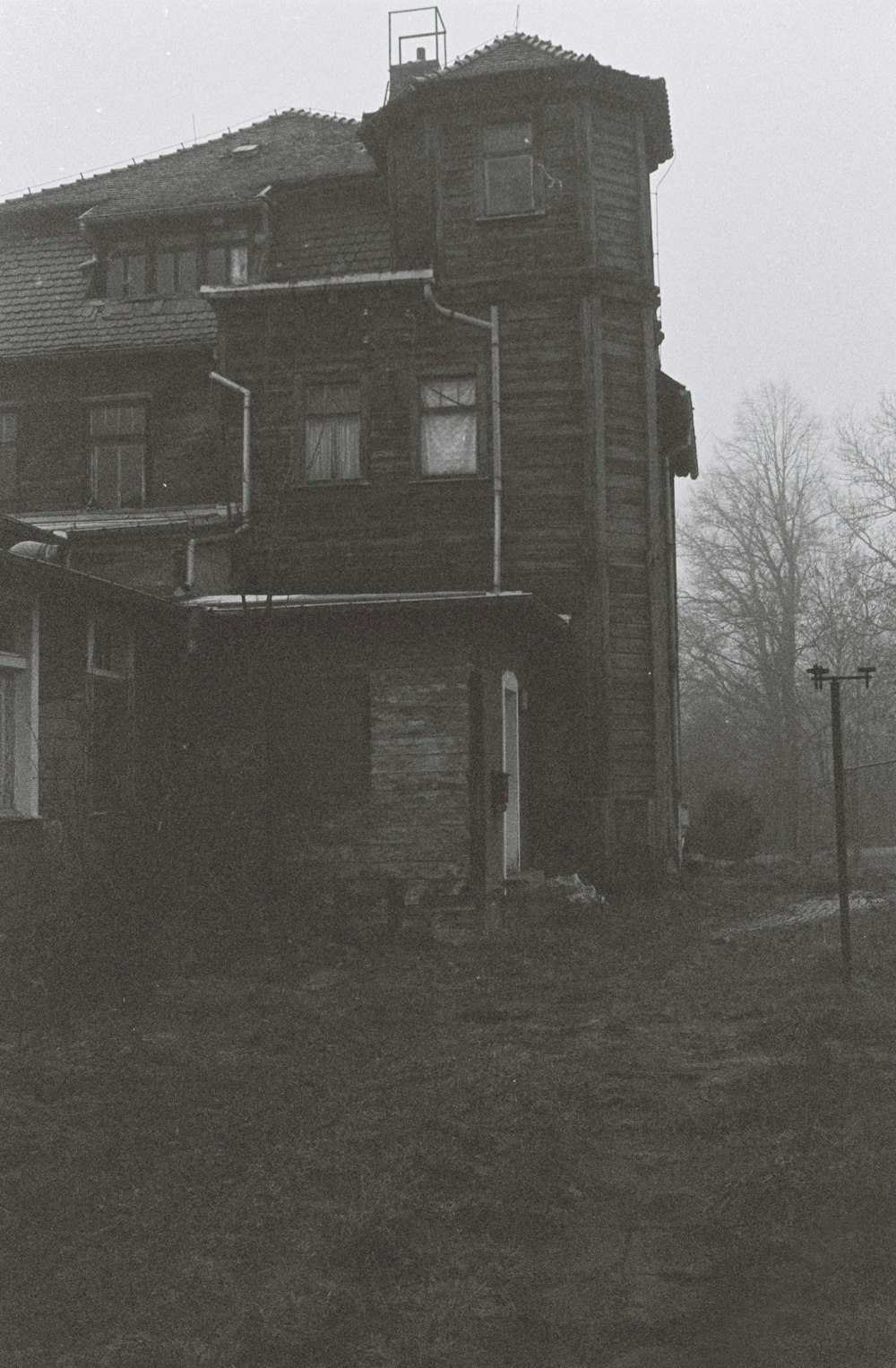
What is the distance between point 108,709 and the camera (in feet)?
43.5

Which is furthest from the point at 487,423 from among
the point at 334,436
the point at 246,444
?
the point at 246,444

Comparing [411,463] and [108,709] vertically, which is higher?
[411,463]

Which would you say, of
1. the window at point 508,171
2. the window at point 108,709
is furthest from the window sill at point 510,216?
the window at point 108,709

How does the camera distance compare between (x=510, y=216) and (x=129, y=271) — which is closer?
(x=510, y=216)

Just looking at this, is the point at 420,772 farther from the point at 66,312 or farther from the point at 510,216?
the point at 66,312

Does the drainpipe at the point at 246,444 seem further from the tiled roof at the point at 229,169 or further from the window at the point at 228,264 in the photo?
the tiled roof at the point at 229,169

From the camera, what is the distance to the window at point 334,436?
58.3 ft

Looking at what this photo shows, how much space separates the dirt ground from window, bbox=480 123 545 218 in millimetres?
11141

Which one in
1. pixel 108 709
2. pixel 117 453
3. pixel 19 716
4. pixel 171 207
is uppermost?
pixel 171 207

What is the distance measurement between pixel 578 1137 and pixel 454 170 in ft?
47.4

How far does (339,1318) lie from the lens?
4250 millimetres

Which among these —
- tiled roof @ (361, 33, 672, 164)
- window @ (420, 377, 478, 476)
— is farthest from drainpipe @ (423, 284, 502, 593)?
tiled roof @ (361, 33, 672, 164)

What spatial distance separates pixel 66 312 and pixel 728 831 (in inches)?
563

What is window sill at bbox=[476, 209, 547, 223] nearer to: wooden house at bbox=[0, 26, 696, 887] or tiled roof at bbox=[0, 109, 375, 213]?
wooden house at bbox=[0, 26, 696, 887]
